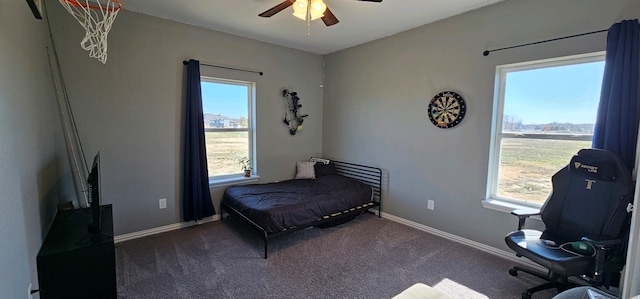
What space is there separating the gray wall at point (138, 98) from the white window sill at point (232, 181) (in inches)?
5.0

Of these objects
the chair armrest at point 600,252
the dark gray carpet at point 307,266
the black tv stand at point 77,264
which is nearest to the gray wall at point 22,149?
the black tv stand at point 77,264

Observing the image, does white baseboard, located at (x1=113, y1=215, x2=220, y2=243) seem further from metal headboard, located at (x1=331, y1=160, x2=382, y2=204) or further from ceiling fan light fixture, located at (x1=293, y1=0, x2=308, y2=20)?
ceiling fan light fixture, located at (x1=293, y1=0, x2=308, y2=20)

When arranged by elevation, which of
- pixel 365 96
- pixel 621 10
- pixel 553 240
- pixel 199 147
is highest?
pixel 621 10

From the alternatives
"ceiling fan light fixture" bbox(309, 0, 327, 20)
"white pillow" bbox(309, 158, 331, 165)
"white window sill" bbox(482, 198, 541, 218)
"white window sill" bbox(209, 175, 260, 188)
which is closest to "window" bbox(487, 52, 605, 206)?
"white window sill" bbox(482, 198, 541, 218)

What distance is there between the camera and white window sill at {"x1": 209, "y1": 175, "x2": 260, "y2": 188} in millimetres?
3752

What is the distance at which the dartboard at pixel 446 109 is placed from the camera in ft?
10.1

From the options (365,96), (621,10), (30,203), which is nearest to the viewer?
(30,203)

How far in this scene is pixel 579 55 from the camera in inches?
91.6

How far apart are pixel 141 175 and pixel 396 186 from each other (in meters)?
3.20

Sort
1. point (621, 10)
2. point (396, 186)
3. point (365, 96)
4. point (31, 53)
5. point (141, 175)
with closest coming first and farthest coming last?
point (31, 53) → point (621, 10) → point (141, 175) → point (396, 186) → point (365, 96)

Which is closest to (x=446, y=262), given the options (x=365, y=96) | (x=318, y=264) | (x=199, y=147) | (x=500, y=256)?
(x=500, y=256)

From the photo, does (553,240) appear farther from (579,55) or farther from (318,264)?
(318,264)

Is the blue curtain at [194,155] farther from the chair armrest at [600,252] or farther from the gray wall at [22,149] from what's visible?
the chair armrest at [600,252]

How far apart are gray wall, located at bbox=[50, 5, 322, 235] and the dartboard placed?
2.52 meters
